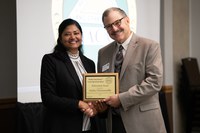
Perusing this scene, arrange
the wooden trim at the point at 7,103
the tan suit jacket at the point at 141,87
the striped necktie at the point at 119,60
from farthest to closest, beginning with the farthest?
the wooden trim at the point at 7,103, the striped necktie at the point at 119,60, the tan suit jacket at the point at 141,87

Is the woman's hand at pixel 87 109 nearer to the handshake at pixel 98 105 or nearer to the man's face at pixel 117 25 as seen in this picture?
the handshake at pixel 98 105

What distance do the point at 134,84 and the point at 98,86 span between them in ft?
0.78

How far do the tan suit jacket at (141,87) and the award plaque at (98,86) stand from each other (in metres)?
0.06

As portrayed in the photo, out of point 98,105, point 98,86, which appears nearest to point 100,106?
point 98,105

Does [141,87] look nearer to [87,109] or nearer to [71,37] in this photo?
[87,109]

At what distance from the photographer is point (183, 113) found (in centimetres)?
464

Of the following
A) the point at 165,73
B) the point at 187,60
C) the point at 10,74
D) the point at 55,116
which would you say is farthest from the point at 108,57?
the point at 187,60

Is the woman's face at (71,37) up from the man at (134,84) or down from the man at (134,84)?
up

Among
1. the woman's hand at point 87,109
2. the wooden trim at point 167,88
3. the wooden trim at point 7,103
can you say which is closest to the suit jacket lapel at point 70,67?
the woman's hand at point 87,109

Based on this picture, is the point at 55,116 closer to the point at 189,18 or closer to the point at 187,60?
the point at 187,60

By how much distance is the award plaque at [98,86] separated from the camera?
75.4 inches

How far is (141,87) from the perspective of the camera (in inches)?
71.8

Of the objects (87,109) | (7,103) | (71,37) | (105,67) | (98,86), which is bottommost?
(7,103)

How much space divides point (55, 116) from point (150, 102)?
0.60 m
